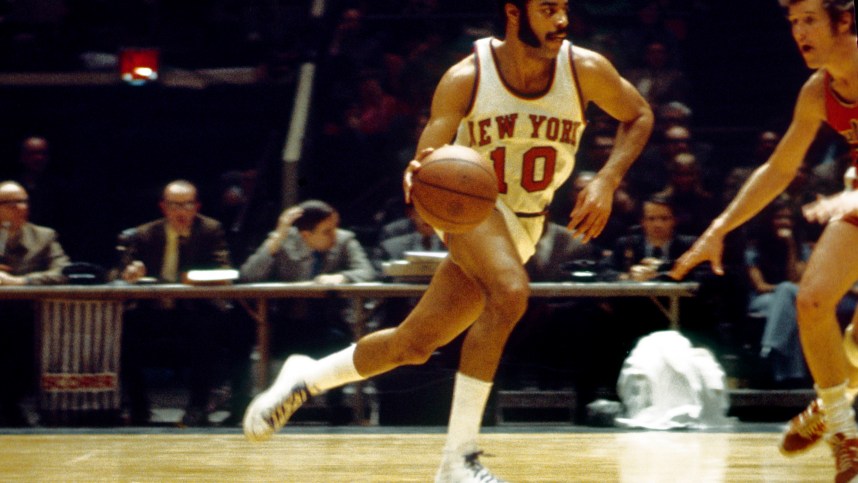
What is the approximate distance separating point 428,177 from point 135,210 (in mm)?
7245

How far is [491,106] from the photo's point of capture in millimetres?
5062

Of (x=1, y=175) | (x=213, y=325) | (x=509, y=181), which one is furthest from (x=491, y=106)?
(x=1, y=175)

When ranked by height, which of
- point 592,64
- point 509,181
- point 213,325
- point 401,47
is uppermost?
point 401,47

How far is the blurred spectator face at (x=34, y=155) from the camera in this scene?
32.6 ft

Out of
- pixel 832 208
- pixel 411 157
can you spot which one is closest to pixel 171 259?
pixel 411 157

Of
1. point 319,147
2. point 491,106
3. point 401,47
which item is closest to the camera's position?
point 491,106

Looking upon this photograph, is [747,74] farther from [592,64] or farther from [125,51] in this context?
[592,64]

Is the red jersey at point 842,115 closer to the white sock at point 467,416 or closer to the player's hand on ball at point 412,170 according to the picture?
the player's hand on ball at point 412,170

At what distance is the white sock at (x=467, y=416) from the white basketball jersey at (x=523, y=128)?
721 millimetres

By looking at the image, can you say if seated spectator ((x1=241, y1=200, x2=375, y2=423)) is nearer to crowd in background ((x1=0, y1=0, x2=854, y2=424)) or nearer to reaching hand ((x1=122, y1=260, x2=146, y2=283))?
crowd in background ((x1=0, y1=0, x2=854, y2=424))

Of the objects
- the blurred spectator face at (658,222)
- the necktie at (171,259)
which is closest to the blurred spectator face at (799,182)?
the blurred spectator face at (658,222)

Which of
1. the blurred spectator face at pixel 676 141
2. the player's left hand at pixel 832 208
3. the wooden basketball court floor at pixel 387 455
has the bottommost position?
the wooden basketball court floor at pixel 387 455

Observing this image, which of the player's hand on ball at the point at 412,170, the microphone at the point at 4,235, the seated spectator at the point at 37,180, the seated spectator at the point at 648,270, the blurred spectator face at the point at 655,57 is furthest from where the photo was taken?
the blurred spectator face at the point at 655,57

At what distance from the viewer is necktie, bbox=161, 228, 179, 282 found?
8.47m
